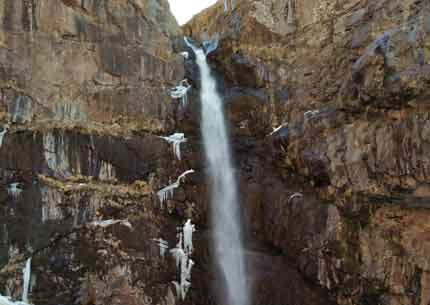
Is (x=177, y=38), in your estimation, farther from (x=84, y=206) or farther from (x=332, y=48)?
(x=84, y=206)

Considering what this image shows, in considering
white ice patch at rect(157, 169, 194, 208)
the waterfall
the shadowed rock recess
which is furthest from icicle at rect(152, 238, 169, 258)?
the waterfall

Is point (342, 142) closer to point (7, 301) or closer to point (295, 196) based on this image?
point (295, 196)

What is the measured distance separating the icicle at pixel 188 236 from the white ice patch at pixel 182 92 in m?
5.51

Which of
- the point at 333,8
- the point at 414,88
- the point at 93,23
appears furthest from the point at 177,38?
the point at 414,88

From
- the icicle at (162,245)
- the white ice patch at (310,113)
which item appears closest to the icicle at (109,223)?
the icicle at (162,245)

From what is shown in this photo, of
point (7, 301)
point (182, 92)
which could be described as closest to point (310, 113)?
point (182, 92)

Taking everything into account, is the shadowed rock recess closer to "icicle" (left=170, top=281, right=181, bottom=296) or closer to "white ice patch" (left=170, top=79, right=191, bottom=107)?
"icicle" (left=170, top=281, right=181, bottom=296)

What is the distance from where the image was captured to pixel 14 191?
1191 centimetres

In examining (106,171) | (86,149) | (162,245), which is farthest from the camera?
(106,171)

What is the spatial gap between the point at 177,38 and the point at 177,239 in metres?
10.2

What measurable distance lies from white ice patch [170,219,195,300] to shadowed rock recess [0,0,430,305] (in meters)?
0.19

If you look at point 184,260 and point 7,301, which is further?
point 184,260

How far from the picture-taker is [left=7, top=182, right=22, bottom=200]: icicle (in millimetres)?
11859

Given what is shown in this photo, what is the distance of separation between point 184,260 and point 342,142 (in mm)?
6917
